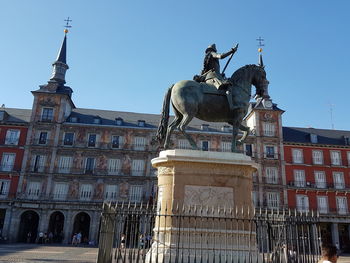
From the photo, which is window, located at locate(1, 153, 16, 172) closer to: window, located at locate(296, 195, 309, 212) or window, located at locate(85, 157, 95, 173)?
window, located at locate(85, 157, 95, 173)

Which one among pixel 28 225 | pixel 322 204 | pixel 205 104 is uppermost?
pixel 322 204

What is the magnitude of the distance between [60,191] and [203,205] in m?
31.1

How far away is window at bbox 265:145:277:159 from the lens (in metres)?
37.4

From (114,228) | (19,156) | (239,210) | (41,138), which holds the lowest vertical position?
(114,228)

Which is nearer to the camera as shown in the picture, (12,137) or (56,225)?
(12,137)

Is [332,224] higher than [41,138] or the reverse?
the reverse

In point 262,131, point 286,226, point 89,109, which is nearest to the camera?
point 286,226

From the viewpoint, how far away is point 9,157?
35.0 m

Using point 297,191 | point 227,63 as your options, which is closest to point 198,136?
point 297,191

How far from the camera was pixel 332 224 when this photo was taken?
35.8 meters

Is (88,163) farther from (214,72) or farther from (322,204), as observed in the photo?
(214,72)

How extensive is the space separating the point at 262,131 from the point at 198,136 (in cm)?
797

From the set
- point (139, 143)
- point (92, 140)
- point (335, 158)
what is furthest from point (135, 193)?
point (335, 158)

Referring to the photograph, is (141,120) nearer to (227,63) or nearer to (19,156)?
(19,156)
